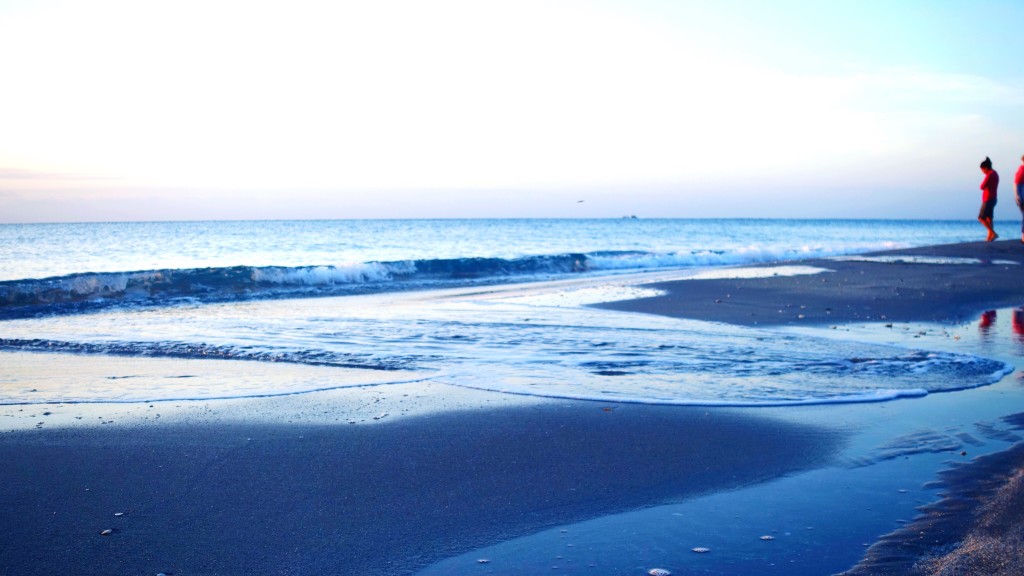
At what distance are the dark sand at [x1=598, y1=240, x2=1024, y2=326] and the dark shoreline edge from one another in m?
5.83

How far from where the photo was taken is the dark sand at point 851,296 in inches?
392

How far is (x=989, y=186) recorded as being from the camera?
60.8 ft

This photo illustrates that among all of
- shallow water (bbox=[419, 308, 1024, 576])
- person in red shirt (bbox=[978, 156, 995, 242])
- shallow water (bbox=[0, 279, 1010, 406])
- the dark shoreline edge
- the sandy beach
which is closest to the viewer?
the dark shoreline edge

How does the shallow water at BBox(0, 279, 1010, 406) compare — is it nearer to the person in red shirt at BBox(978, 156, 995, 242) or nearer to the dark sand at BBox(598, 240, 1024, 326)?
the dark sand at BBox(598, 240, 1024, 326)

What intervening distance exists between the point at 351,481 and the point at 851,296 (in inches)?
397

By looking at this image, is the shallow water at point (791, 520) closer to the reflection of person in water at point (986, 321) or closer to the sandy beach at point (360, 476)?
the sandy beach at point (360, 476)

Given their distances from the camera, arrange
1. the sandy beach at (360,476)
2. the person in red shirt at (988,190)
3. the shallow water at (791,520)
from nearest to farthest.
A: the shallow water at (791,520) → the sandy beach at (360,476) → the person in red shirt at (988,190)

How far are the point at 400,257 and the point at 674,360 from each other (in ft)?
76.6

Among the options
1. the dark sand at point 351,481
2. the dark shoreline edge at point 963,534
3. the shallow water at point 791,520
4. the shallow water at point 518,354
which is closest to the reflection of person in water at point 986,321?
the shallow water at point 518,354

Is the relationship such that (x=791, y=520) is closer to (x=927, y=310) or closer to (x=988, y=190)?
(x=927, y=310)

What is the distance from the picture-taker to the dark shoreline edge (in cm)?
272

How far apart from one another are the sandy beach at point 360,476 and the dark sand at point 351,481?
12 mm

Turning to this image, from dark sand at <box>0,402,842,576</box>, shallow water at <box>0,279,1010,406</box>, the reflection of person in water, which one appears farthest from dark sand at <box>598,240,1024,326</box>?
dark sand at <box>0,402,842,576</box>

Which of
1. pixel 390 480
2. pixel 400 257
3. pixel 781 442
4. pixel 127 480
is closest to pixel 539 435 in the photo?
pixel 390 480
